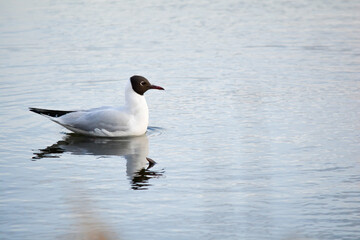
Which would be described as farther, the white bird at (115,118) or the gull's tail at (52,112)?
the gull's tail at (52,112)

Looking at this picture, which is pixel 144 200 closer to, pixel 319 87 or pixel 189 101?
pixel 189 101

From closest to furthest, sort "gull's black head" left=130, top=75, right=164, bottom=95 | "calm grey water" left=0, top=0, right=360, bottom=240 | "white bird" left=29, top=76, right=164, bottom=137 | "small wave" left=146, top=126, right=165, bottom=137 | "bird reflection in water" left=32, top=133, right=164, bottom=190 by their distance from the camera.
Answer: "calm grey water" left=0, top=0, right=360, bottom=240 → "bird reflection in water" left=32, top=133, right=164, bottom=190 → "white bird" left=29, top=76, right=164, bottom=137 → "small wave" left=146, top=126, right=165, bottom=137 → "gull's black head" left=130, top=75, right=164, bottom=95

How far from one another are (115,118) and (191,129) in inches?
51.2

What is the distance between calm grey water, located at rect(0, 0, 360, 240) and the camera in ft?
26.8

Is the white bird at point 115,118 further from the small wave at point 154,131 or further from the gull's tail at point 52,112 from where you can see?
the small wave at point 154,131

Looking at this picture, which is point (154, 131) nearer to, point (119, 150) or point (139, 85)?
point (139, 85)

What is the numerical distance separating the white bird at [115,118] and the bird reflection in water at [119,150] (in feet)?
0.48

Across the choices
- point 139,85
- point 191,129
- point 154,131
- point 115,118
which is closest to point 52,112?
point 115,118

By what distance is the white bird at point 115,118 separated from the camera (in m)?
12.3

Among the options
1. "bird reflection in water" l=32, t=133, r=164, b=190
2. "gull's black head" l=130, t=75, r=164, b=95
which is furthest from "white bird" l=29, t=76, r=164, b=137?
"bird reflection in water" l=32, t=133, r=164, b=190

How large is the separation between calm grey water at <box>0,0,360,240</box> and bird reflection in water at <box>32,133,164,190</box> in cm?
3

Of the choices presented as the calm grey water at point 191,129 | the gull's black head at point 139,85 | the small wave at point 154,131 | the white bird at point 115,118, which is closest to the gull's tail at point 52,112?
the white bird at point 115,118

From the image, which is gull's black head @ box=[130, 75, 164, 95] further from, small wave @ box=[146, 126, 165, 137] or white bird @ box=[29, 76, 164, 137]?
small wave @ box=[146, 126, 165, 137]

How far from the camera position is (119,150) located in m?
11.5
